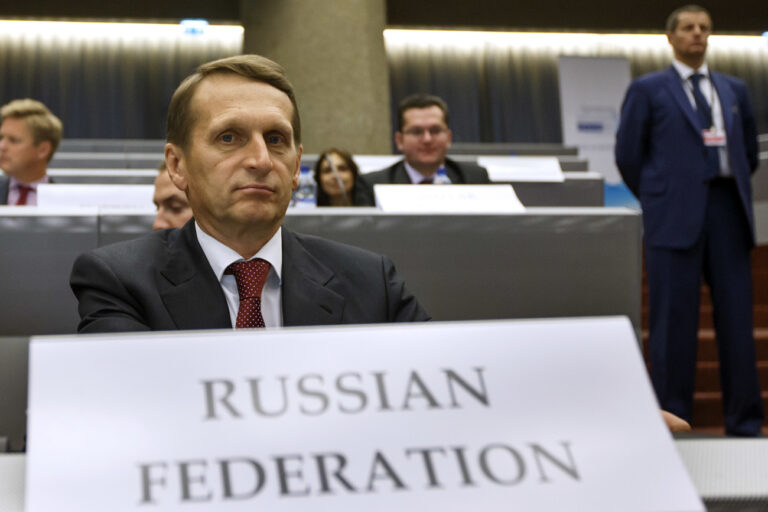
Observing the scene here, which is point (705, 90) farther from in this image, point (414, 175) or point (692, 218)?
point (414, 175)

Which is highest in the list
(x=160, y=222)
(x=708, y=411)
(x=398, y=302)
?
(x=160, y=222)

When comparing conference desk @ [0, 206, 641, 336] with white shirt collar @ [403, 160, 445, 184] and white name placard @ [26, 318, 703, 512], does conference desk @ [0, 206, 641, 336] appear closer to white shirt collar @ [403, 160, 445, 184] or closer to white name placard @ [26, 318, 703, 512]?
white name placard @ [26, 318, 703, 512]

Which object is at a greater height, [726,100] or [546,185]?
[726,100]

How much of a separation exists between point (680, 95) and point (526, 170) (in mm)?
1080

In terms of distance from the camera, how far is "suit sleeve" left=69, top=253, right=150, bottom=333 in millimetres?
1249

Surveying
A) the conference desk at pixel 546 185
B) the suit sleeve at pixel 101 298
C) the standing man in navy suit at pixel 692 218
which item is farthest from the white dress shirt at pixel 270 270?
the conference desk at pixel 546 185

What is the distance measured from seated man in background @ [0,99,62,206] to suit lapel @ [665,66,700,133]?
8.98 ft

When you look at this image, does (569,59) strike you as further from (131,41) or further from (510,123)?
(131,41)

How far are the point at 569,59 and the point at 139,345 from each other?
42.7 feet

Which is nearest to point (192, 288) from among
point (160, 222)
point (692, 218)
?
point (160, 222)

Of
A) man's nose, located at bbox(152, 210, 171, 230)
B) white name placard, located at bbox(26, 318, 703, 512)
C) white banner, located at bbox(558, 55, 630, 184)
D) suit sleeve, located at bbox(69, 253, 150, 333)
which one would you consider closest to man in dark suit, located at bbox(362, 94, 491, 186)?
man's nose, located at bbox(152, 210, 171, 230)

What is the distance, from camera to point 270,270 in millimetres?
1372

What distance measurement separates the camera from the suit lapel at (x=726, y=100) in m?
3.74

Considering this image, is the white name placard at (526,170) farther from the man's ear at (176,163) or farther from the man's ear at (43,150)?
the man's ear at (176,163)
